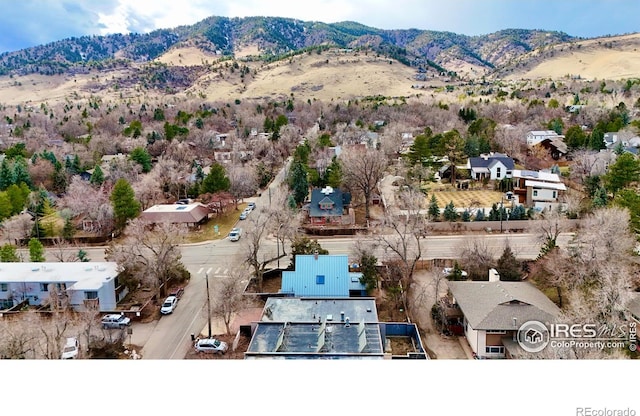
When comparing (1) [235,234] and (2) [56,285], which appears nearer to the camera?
(2) [56,285]

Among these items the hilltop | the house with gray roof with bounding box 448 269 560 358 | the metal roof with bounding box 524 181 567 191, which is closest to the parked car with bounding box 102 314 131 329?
the house with gray roof with bounding box 448 269 560 358

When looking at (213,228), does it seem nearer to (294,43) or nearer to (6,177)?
(6,177)

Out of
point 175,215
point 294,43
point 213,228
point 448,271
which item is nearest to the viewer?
point 448,271

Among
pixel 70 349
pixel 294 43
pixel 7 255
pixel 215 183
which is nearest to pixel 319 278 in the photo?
pixel 70 349

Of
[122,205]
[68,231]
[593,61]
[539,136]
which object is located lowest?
[68,231]

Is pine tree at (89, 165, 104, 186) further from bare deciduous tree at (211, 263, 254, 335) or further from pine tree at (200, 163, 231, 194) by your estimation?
bare deciduous tree at (211, 263, 254, 335)

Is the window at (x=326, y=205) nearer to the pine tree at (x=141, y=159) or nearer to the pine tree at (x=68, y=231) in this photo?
the pine tree at (x=68, y=231)
